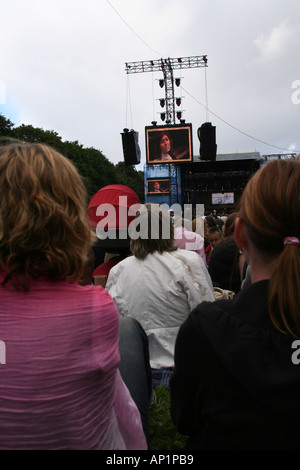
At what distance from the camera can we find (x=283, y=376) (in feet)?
3.08

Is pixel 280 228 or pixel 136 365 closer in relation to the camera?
pixel 280 228

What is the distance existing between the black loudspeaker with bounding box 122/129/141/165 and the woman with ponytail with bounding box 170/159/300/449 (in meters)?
16.8

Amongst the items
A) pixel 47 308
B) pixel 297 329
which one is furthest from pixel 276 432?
pixel 47 308

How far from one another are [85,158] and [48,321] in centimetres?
4965

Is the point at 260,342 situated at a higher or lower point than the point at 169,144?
lower

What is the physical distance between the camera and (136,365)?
1.82 m

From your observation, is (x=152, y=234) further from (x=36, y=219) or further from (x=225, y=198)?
(x=225, y=198)

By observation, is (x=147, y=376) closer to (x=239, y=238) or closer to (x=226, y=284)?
(x=239, y=238)

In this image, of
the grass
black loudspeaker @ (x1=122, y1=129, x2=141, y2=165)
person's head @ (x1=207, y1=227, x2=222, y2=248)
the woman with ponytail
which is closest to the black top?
the woman with ponytail

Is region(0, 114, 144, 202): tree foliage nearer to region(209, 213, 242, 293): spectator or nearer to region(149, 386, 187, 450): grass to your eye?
region(209, 213, 242, 293): spectator

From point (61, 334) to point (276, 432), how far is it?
659 mm

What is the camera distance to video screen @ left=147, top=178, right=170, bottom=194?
2411cm

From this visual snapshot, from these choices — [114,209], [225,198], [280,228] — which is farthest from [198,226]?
[225,198]
